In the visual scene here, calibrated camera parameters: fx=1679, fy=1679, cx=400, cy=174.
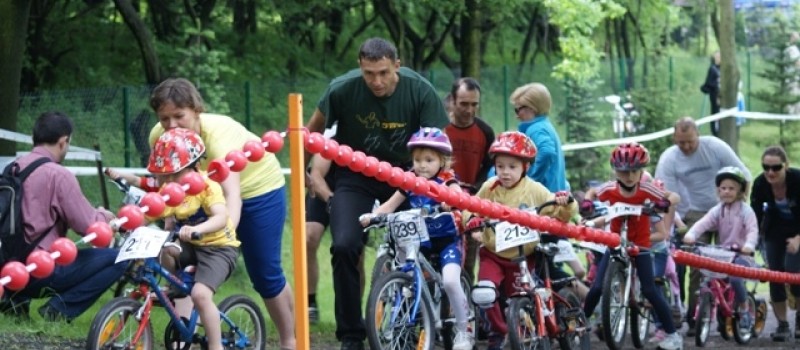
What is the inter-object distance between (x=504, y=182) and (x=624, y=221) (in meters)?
1.97

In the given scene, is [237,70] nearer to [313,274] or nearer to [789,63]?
[313,274]

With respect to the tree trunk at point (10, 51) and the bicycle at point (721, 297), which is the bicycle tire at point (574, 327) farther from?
the tree trunk at point (10, 51)

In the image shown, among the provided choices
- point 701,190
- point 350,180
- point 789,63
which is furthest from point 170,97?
point 789,63

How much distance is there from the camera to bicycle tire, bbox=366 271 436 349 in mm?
9234

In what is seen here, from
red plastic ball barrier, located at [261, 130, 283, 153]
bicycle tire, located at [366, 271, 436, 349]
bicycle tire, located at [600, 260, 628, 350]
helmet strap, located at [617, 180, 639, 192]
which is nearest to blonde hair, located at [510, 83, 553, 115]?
helmet strap, located at [617, 180, 639, 192]

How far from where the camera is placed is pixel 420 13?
27.0 meters

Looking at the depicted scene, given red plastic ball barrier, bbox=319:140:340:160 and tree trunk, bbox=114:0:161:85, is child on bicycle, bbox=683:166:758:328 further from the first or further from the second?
tree trunk, bbox=114:0:161:85

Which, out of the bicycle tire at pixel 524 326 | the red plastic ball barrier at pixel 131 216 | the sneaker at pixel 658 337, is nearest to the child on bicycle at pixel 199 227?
the red plastic ball barrier at pixel 131 216

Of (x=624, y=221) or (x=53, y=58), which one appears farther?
(x=53, y=58)

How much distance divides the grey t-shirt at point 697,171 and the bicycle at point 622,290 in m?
2.55

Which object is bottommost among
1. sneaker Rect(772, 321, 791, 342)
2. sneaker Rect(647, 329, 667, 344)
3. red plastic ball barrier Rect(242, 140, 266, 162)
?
sneaker Rect(772, 321, 791, 342)

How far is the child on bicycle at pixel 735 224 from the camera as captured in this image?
14.0 meters

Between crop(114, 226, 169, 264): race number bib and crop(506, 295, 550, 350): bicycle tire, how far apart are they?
2.39 metres

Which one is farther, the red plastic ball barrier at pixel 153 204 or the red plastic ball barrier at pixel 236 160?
the red plastic ball barrier at pixel 236 160
